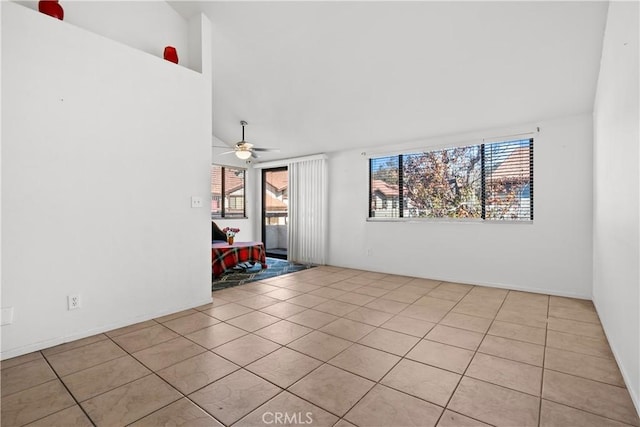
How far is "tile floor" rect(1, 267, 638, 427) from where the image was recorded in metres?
1.59

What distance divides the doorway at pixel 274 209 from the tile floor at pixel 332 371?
14.0ft

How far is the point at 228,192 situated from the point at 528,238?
5857 millimetres

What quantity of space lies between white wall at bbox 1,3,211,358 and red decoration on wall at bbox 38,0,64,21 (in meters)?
0.15

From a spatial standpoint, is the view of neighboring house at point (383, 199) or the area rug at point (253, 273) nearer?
the area rug at point (253, 273)

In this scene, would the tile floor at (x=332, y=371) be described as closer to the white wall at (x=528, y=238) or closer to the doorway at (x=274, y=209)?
the white wall at (x=528, y=238)

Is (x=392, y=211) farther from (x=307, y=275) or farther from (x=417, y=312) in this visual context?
(x=417, y=312)

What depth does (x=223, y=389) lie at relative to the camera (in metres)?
1.82

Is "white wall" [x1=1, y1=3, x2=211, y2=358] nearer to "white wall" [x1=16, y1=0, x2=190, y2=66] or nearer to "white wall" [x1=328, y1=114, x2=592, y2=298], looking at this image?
"white wall" [x1=16, y1=0, x2=190, y2=66]

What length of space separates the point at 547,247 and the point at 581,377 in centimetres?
238

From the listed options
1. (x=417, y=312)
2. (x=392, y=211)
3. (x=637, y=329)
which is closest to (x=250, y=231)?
(x=392, y=211)

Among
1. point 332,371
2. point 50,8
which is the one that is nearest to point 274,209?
point 50,8

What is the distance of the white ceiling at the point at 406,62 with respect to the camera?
8.96 feet

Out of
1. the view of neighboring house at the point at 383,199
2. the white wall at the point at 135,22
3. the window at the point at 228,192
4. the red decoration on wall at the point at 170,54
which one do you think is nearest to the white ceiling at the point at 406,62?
the white wall at the point at 135,22

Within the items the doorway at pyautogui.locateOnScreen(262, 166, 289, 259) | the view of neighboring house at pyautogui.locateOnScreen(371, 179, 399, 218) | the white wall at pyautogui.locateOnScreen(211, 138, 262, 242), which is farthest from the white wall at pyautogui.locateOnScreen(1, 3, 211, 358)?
the doorway at pyautogui.locateOnScreen(262, 166, 289, 259)
